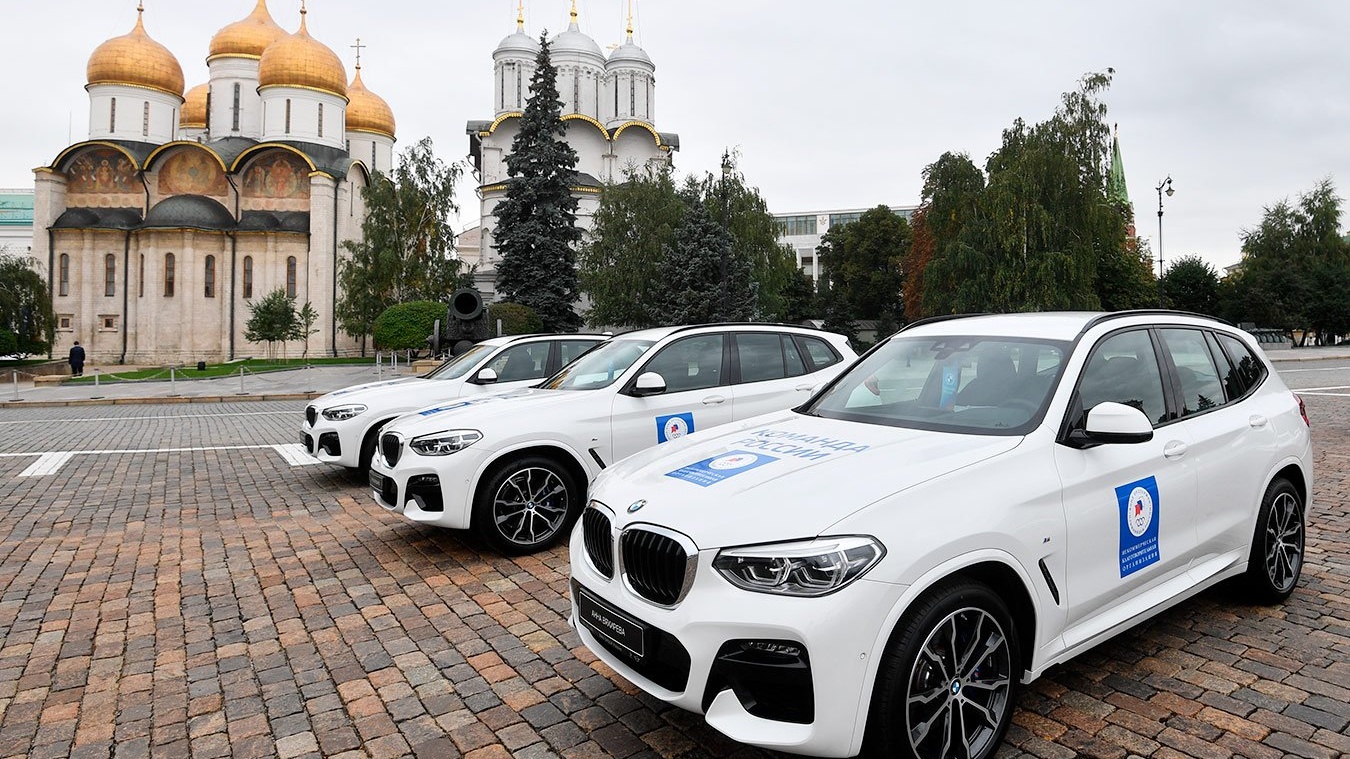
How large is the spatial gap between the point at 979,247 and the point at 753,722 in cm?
3506

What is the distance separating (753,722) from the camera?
2.60 meters

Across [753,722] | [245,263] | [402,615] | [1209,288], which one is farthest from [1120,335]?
[1209,288]

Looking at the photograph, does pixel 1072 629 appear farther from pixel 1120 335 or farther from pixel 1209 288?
pixel 1209 288

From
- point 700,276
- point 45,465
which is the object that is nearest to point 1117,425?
point 45,465

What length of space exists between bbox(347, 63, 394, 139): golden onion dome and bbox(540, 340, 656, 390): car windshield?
206ft

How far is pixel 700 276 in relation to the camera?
39469 millimetres

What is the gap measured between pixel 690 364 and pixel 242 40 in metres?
64.5

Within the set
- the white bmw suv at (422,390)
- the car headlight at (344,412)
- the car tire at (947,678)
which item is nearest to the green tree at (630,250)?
the white bmw suv at (422,390)

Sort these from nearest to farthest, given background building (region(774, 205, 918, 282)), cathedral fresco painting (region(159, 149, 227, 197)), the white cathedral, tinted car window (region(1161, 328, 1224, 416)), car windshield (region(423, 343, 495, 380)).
Result: tinted car window (region(1161, 328, 1224, 416)) < car windshield (region(423, 343, 495, 380)) < cathedral fresco painting (region(159, 149, 227, 197)) < the white cathedral < background building (region(774, 205, 918, 282))

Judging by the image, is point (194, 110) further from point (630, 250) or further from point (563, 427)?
point (563, 427)

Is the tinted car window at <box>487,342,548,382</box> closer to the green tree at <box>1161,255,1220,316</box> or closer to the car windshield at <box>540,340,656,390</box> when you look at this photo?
the car windshield at <box>540,340,656,390</box>

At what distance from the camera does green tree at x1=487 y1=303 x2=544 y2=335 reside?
34.6 meters

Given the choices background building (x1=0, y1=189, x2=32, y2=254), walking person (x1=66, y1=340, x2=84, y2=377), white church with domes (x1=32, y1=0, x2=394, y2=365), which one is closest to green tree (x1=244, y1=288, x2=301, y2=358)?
white church with domes (x1=32, y1=0, x2=394, y2=365)

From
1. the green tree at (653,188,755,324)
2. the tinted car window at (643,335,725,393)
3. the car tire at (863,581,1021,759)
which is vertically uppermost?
the green tree at (653,188,755,324)
